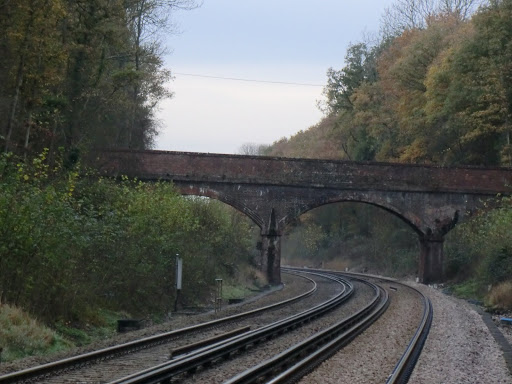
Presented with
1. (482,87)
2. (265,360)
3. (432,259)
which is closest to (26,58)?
(265,360)

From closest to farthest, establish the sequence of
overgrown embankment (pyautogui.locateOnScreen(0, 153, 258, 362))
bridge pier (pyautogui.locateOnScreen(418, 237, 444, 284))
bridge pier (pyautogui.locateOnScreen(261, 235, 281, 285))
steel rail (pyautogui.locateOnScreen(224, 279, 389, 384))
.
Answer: steel rail (pyautogui.locateOnScreen(224, 279, 389, 384)), overgrown embankment (pyautogui.locateOnScreen(0, 153, 258, 362)), bridge pier (pyautogui.locateOnScreen(261, 235, 281, 285)), bridge pier (pyautogui.locateOnScreen(418, 237, 444, 284))

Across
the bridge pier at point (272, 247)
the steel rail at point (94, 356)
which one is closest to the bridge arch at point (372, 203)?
the bridge pier at point (272, 247)

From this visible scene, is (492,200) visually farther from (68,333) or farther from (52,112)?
(68,333)

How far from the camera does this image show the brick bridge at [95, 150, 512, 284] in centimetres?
3656

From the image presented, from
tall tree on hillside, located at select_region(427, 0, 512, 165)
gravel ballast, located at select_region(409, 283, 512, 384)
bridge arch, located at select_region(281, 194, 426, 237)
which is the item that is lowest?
gravel ballast, located at select_region(409, 283, 512, 384)

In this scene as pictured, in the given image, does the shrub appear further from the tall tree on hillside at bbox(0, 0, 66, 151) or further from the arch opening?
the arch opening

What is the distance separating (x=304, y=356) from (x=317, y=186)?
25.5m

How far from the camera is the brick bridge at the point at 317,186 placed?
36562 millimetres

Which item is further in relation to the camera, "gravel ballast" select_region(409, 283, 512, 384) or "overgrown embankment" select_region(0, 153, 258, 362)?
"overgrown embankment" select_region(0, 153, 258, 362)

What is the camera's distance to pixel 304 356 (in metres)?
13.2

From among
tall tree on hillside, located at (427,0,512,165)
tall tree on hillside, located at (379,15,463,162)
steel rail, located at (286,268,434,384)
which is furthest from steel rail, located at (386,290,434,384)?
tall tree on hillside, located at (379,15,463,162)

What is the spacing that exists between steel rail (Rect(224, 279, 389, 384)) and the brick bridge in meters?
17.9

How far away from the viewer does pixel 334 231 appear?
66.6 m

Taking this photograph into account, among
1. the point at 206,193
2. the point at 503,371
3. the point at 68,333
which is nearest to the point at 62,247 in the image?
the point at 68,333
